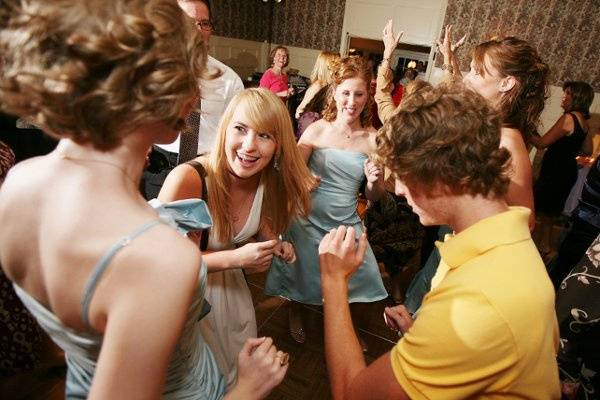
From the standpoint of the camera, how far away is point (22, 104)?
24.0 inches

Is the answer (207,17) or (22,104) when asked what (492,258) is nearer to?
(22,104)

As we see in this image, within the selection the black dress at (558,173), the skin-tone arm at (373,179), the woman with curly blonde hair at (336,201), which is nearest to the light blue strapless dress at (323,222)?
the woman with curly blonde hair at (336,201)

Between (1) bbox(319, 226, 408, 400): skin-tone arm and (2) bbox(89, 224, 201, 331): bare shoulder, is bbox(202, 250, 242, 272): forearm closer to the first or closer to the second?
(1) bbox(319, 226, 408, 400): skin-tone arm

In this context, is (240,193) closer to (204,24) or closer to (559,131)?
(204,24)

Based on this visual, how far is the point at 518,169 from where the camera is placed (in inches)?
61.5

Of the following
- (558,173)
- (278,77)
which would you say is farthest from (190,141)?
(558,173)

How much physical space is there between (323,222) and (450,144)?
157 centimetres

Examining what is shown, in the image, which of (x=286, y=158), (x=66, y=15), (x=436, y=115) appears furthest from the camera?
(x=286, y=158)

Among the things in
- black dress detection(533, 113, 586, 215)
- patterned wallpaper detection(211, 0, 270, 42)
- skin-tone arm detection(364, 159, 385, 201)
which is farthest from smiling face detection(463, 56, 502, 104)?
patterned wallpaper detection(211, 0, 270, 42)

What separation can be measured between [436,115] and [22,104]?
0.91m

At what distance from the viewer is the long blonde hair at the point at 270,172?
1.64m

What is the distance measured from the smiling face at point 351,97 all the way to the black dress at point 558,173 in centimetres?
280

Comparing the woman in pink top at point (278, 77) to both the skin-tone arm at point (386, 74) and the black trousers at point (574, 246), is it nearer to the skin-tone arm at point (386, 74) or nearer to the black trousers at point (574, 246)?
the skin-tone arm at point (386, 74)

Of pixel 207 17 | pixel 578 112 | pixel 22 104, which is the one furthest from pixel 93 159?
pixel 578 112
